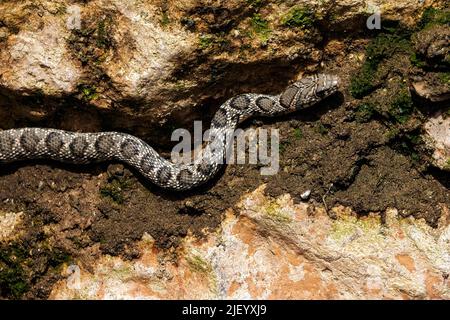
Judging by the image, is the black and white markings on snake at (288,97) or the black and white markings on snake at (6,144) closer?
the black and white markings on snake at (288,97)

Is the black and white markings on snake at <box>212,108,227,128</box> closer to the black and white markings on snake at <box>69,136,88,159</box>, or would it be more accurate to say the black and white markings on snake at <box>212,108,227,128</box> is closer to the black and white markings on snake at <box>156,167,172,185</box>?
the black and white markings on snake at <box>156,167,172,185</box>

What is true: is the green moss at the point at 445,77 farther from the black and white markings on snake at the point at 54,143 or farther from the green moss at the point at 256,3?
the black and white markings on snake at the point at 54,143

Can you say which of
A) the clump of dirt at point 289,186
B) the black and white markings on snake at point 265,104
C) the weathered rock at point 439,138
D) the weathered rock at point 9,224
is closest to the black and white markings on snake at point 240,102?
the black and white markings on snake at point 265,104

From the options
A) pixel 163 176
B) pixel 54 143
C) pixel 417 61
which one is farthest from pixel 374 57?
pixel 54 143

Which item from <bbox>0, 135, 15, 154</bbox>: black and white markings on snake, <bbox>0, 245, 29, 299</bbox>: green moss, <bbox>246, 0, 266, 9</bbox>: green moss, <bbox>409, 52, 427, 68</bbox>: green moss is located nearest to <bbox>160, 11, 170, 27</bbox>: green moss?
<bbox>246, 0, 266, 9</bbox>: green moss

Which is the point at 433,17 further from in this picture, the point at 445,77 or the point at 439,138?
the point at 439,138

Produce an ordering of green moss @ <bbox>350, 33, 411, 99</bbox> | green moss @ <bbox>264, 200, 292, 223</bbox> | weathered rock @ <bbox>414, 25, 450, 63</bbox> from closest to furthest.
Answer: weathered rock @ <bbox>414, 25, 450, 63</bbox>, green moss @ <bbox>264, 200, 292, 223</bbox>, green moss @ <bbox>350, 33, 411, 99</bbox>

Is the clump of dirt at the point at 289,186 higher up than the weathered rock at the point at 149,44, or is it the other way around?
the weathered rock at the point at 149,44
